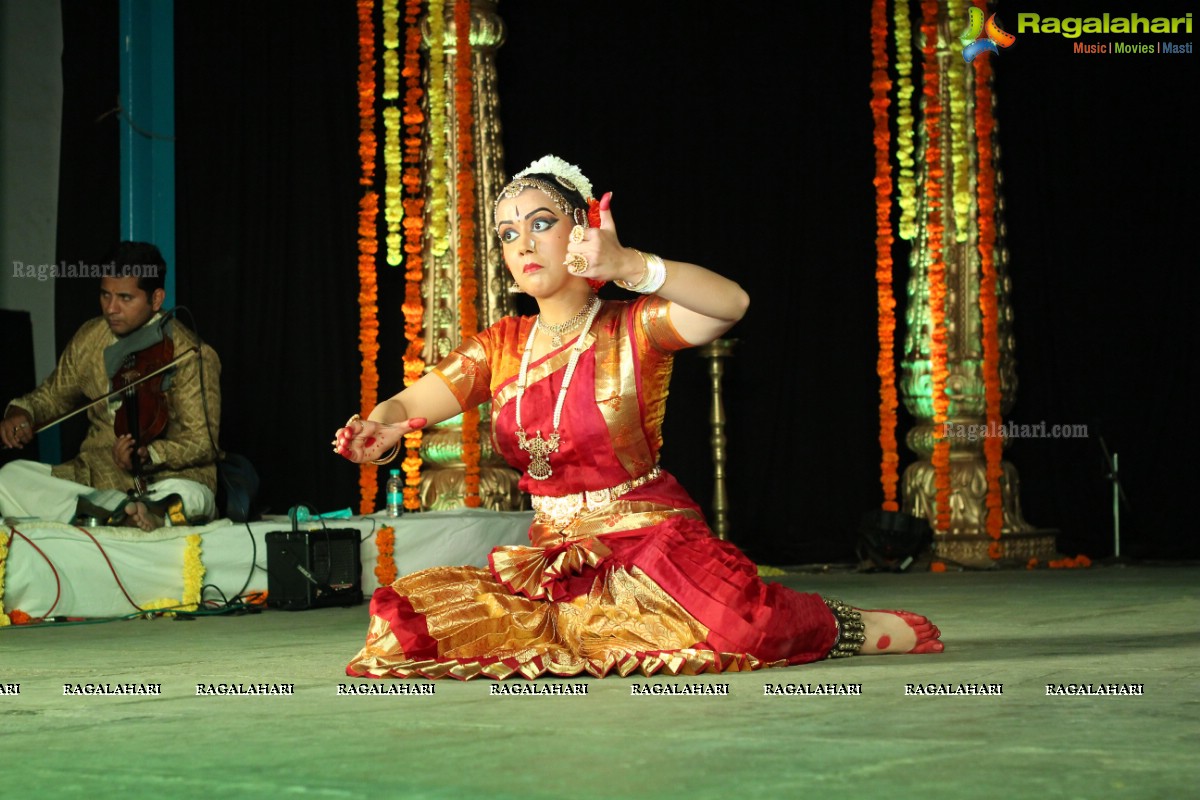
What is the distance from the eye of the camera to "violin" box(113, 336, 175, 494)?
5414 mm

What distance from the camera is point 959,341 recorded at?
6832 mm

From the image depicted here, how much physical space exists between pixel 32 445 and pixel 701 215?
3.34 metres

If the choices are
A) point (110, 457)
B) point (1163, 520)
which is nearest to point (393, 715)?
point (110, 457)

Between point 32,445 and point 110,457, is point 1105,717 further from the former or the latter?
point 32,445

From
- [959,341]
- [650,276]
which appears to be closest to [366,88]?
[959,341]

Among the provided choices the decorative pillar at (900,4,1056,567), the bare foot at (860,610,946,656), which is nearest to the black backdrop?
the decorative pillar at (900,4,1056,567)

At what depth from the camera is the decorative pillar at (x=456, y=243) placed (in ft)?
21.2

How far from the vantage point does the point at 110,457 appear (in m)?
5.54

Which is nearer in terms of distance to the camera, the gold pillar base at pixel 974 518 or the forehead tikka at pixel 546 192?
the forehead tikka at pixel 546 192

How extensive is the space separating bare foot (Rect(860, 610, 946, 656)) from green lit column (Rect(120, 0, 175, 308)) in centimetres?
458

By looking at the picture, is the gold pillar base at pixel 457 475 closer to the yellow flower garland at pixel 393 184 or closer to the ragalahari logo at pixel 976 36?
the yellow flower garland at pixel 393 184

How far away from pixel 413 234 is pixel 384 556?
5.44 feet

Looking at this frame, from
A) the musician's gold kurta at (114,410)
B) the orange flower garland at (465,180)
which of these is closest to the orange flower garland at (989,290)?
the orange flower garland at (465,180)

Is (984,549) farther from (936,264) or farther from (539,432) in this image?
(539,432)
